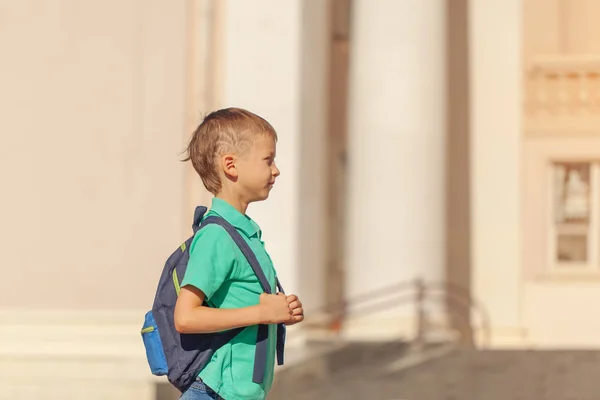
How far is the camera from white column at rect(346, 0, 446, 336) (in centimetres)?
1612

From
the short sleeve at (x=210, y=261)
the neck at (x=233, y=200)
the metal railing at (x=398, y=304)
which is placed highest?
the neck at (x=233, y=200)

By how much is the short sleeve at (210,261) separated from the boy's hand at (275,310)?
13 centimetres

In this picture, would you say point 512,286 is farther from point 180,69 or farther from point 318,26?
point 180,69

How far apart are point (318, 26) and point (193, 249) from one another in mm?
12919

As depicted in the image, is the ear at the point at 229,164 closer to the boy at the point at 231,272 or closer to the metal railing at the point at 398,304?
the boy at the point at 231,272

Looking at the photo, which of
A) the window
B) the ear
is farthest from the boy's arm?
the window

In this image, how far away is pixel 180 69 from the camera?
47.1 feet

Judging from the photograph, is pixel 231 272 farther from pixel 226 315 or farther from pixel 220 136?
pixel 220 136

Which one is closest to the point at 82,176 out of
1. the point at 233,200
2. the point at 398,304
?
the point at 398,304

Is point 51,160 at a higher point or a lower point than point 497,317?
higher

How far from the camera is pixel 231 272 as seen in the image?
3.19 meters

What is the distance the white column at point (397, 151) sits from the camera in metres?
16.1

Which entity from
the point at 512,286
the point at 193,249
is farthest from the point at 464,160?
the point at 193,249

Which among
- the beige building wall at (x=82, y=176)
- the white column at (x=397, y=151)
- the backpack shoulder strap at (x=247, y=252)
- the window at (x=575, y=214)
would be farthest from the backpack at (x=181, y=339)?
the window at (x=575, y=214)
